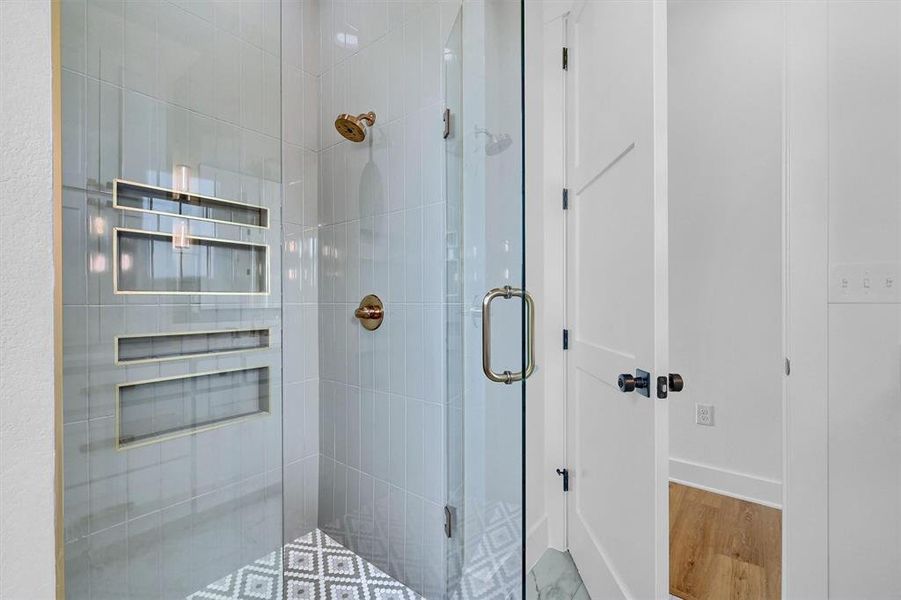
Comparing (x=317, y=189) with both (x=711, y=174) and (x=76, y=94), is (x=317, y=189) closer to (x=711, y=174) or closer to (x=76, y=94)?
(x=76, y=94)

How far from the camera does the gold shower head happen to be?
56.1 inches

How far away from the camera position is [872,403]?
1.13 m

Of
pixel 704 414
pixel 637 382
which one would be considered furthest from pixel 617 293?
pixel 704 414

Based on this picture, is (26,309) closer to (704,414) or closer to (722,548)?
(722,548)

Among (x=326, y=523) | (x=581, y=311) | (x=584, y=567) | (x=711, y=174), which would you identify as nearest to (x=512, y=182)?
(x=581, y=311)

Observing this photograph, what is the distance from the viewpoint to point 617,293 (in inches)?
48.5

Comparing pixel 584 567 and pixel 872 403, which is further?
pixel 584 567

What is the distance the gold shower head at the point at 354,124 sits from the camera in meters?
1.42

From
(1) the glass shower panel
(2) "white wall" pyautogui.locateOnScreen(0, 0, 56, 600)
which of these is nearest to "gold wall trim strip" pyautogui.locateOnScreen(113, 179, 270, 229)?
(1) the glass shower panel

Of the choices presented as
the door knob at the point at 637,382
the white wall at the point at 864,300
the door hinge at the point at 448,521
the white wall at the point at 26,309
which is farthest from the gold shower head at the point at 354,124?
the white wall at the point at 864,300

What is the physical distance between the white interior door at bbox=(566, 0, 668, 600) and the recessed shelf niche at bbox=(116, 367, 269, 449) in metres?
1.06

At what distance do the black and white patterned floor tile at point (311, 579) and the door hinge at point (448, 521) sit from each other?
12.2 inches

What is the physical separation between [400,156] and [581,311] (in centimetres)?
90

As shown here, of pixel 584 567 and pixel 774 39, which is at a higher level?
pixel 774 39
